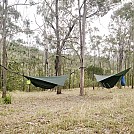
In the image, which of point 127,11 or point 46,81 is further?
point 127,11

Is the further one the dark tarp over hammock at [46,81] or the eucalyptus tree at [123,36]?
the eucalyptus tree at [123,36]

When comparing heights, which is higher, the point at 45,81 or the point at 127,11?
the point at 127,11

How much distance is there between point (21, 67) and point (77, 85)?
3.33 metres

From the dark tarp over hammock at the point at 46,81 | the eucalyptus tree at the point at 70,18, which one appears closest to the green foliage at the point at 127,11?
the eucalyptus tree at the point at 70,18

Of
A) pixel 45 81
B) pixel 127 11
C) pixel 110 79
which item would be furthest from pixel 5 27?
pixel 127 11

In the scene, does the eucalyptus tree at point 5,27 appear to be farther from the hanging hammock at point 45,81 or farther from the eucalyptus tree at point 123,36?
the eucalyptus tree at point 123,36

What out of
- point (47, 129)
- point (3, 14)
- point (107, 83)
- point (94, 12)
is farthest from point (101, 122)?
point (94, 12)

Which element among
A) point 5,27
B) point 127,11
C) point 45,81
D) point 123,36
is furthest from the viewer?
point 123,36

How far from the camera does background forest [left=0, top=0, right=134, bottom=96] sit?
789 cm

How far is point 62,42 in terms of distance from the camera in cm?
879

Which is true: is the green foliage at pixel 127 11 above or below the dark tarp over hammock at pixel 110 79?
above

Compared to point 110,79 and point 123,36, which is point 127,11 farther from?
point 110,79

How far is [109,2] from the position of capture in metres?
8.24

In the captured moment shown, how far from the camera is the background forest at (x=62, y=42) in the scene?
7.89 m
